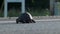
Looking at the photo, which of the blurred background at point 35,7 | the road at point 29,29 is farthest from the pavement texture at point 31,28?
the blurred background at point 35,7

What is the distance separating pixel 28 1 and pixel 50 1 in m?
2.75

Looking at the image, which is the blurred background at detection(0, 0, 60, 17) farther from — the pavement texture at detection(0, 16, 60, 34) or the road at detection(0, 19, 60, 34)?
the road at detection(0, 19, 60, 34)

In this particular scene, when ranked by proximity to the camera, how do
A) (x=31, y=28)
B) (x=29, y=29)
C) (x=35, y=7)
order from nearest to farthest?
(x=29, y=29), (x=31, y=28), (x=35, y=7)

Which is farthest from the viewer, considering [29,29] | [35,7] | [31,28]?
[35,7]

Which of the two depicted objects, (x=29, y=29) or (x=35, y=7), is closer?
(x=29, y=29)

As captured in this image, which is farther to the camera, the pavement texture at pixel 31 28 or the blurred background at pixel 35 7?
the blurred background at pixel 35 7

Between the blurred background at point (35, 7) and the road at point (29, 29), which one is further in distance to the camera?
the blurred background at point (35, 7)

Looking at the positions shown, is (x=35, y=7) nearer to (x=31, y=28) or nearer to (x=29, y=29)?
(x=31, y=28)

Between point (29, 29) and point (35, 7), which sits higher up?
point (35, 7)

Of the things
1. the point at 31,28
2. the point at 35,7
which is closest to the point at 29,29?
the point at 31,28

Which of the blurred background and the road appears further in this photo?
the blurred background

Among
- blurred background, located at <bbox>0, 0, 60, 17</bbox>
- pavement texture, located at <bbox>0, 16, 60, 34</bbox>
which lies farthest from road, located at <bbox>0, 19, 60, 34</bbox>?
blurred background, located at <bbox>0, 0, 60, 17</bbox>

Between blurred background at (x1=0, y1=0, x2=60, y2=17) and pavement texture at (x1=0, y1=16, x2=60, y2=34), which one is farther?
blurred background at (x1=0, y1=0, x2=60, y2=17)

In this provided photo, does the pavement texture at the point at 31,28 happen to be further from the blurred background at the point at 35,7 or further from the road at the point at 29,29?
the blurred background at the point at 35,7
